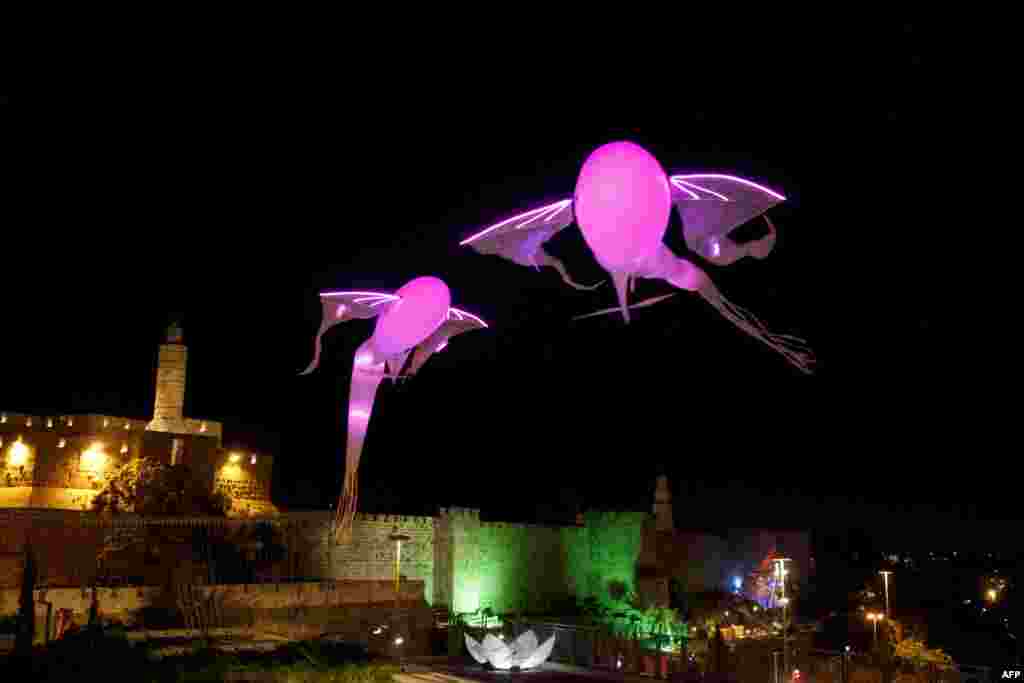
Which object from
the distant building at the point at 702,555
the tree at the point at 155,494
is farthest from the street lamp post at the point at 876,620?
the tree at the point at 155,494

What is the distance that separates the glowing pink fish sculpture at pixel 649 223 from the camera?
5.47 meters

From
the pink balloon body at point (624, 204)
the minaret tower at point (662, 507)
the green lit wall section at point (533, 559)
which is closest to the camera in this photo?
the pink balloon body at point (624, 204)

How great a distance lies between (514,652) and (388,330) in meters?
6.10

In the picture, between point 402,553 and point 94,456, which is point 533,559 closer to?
point 402,553

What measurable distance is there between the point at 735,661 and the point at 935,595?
30.0 m

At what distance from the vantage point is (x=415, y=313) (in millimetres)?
7973

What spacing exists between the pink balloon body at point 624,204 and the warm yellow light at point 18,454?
20.2 metres

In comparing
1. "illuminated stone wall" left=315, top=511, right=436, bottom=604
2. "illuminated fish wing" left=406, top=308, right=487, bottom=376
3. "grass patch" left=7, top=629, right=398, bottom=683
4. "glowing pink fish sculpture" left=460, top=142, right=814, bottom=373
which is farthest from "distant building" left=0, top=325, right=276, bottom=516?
"glowing pink fish sculpture" left=460, top=142, right=814, bottom=373

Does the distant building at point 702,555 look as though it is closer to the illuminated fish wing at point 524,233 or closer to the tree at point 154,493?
the tree at point 154,493

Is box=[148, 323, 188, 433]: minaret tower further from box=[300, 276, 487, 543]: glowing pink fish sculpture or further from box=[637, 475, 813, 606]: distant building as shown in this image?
box=[300, 276, 487, 543]: glowing pink fish sculpture

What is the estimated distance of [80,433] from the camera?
2238 cm

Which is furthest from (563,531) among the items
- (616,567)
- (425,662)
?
(425,662)

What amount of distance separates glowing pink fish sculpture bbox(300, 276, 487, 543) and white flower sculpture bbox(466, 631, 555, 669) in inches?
161

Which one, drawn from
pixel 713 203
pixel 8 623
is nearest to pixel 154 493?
pixel 8 623
